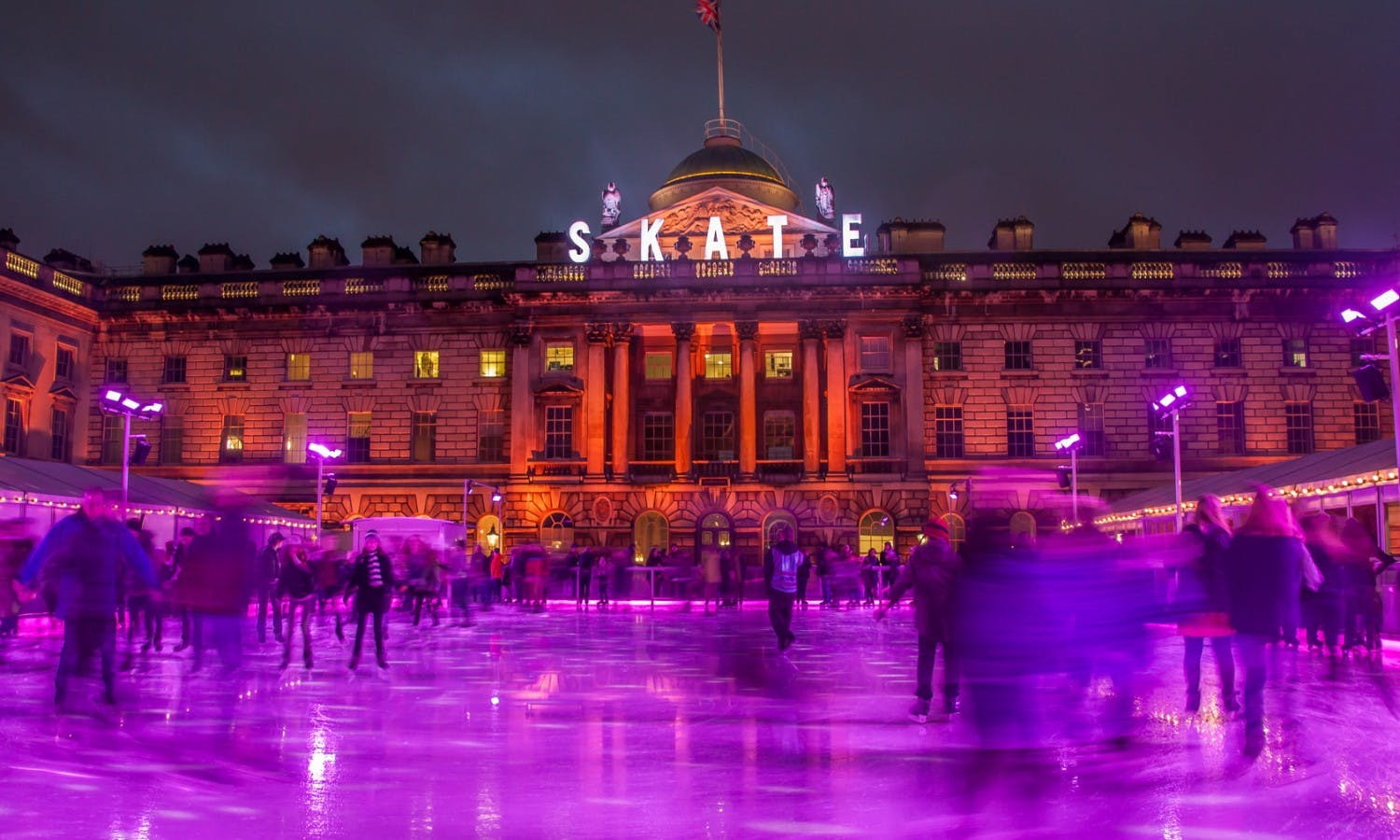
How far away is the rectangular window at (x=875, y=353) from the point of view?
49719 millimetres

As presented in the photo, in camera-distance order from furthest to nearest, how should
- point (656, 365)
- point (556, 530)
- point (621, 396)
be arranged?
point (656, 365) < point (621, 396) < point (556, 530)

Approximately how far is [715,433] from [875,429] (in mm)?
7031

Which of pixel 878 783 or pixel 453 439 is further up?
pixel 453 439

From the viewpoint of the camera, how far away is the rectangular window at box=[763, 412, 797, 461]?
166 ft

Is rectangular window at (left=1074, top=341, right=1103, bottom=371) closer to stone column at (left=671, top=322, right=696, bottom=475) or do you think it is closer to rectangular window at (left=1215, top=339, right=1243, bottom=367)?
rectangular window at (left=1215, top=339, right=1243, bottom=367)

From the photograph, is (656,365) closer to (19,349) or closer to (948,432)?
(948,432)

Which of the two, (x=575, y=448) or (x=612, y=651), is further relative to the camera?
(x=575, y=448)

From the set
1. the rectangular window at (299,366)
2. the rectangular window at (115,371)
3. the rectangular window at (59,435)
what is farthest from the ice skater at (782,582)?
the rectangular window at (115,371)

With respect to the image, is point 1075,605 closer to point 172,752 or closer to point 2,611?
point 172,752

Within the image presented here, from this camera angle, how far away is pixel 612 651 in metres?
19.1

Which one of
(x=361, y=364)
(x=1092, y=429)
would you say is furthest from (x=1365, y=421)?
(x=361, y=364)

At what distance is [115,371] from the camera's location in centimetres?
5328

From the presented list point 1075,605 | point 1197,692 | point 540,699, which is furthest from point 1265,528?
point 540,699

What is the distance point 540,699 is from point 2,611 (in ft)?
30.9
